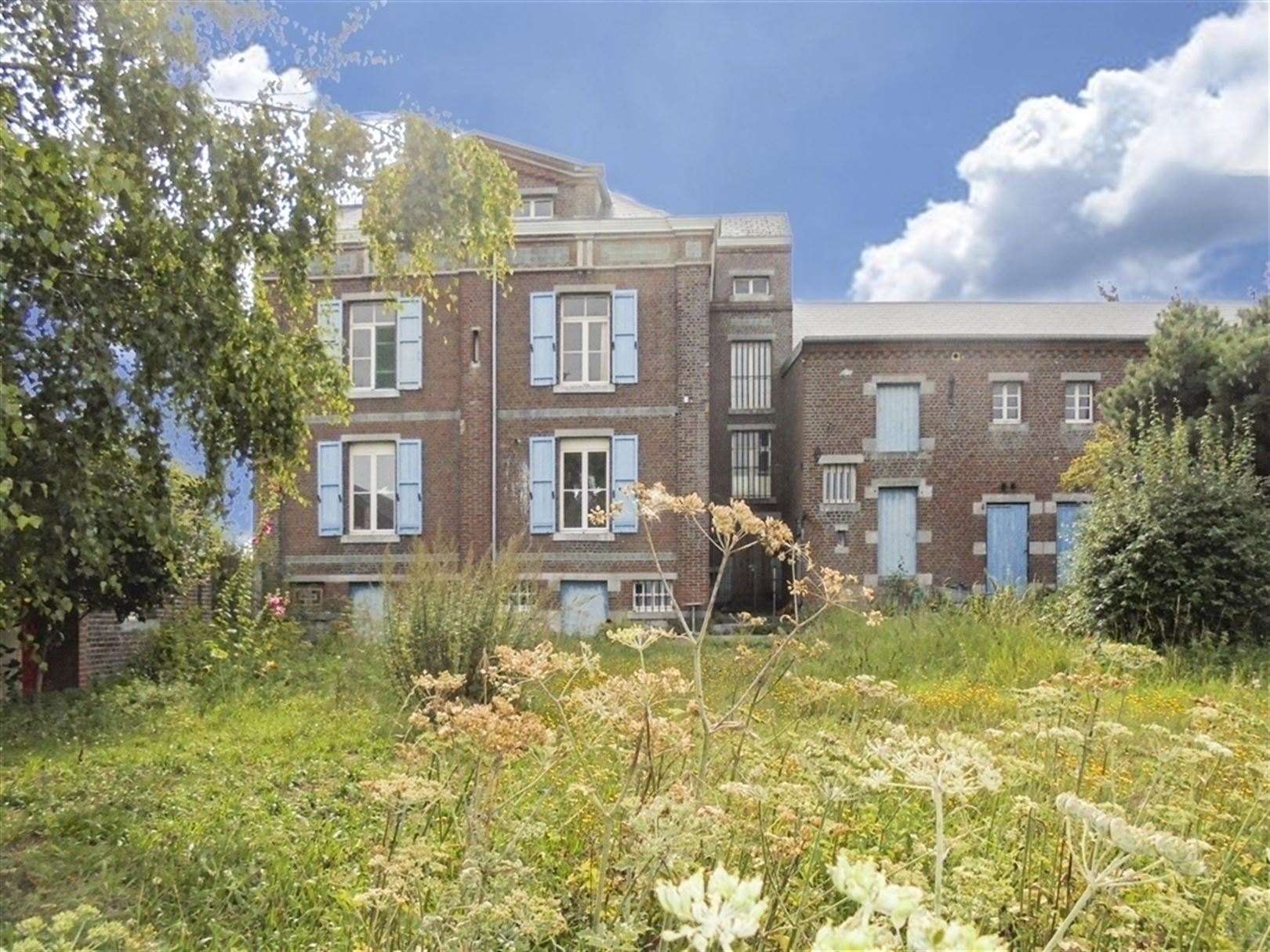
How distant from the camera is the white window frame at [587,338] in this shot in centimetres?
1597

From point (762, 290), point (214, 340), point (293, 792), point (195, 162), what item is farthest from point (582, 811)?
point (762, 290)

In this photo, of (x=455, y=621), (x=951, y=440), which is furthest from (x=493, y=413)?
(x=455, y=621)

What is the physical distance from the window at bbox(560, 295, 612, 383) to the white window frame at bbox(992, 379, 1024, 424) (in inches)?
308

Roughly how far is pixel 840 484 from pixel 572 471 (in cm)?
533

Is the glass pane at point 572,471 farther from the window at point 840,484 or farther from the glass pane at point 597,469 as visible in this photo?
the window at point 840,484

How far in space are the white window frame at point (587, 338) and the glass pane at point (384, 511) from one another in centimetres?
408

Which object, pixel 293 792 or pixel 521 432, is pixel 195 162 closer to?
pixel 293 792

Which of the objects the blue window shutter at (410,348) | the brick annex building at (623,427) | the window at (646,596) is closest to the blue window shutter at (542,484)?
the brick annex building at (623,427)

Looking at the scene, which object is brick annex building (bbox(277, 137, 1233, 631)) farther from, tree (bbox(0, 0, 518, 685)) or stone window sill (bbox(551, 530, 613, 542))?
tree (bbox(0, 0, 518, 685))

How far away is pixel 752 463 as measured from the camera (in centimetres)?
2016

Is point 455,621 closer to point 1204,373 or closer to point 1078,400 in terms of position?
point 1204,373

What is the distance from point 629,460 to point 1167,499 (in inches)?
339

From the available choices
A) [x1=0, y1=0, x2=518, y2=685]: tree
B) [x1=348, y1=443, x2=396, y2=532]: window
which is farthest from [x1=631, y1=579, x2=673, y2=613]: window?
[x1=0, y1=0, x2=518, y2=685]: tree

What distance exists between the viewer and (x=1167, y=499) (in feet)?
31.7
